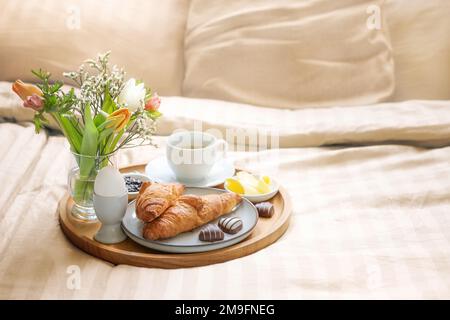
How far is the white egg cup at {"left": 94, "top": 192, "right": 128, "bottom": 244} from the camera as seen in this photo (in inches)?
51.8

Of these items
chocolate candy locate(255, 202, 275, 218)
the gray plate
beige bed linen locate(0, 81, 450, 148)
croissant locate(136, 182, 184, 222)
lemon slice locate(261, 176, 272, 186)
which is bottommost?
beige bed linen locate(0, 81, 450, 148)

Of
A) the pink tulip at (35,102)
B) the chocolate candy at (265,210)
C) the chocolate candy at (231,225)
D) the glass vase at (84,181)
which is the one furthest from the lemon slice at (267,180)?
the pink tulip at (35,102)

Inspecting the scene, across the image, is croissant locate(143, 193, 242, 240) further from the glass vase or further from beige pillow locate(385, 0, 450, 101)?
beige pillow locate(385, 0, 450, 101)

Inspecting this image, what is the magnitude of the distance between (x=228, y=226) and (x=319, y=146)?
0.66 meters

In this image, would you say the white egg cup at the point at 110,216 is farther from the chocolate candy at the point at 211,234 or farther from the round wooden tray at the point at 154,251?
the chocolate candy at the point at 211,234

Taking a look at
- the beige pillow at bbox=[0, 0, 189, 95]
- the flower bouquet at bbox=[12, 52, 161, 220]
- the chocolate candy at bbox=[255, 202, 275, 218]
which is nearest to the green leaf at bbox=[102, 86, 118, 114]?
the flower bouquet at bbox=[12, 52, 161, 220]

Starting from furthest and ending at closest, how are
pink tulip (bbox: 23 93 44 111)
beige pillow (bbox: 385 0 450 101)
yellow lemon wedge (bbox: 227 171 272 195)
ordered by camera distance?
1. beige pillow (bbox: 385 0 450 101)
2. yellow lemon wedge (bbox: 227 171 272 195)
3. pink tulip (bbox: 23 93 44 111)

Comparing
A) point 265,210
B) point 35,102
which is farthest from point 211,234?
point 35,102

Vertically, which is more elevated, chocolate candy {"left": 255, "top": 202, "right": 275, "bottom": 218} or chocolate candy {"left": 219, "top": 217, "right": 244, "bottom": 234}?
chocolate candy {"left": 219, "top": 217, "right": 244, "bottom": 234}

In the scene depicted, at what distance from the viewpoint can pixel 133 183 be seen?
1.53 m

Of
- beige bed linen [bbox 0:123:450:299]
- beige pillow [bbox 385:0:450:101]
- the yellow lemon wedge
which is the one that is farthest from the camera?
beige pillow [bbox 385:0:450:101]

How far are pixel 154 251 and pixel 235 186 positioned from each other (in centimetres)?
31

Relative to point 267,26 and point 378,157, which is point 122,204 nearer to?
point 378,157

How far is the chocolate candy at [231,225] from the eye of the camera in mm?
1337
